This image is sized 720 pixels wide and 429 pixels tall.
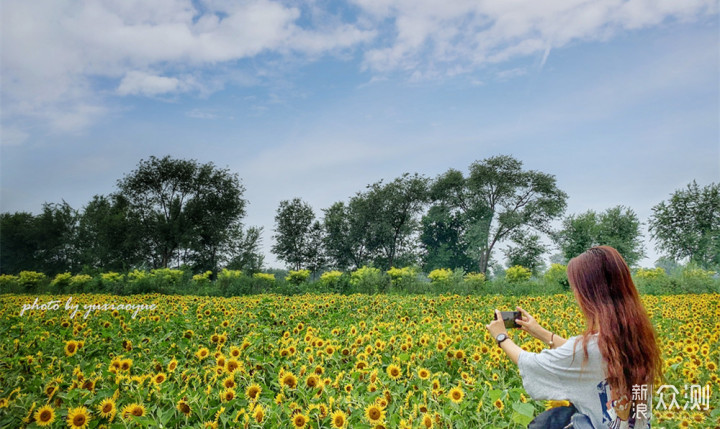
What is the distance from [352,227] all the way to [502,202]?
11288 millimetres

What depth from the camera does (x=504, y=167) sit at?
105 feet

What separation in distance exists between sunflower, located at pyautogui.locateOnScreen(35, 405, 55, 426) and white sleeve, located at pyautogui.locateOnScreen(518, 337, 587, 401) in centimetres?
245

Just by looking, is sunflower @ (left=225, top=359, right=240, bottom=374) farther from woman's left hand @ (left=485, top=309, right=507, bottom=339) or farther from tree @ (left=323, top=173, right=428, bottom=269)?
tree @ (left=323, top=173, right=428, bottom=269)

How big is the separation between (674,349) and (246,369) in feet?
13.4

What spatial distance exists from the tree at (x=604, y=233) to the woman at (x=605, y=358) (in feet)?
90.5

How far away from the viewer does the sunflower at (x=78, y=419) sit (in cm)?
226

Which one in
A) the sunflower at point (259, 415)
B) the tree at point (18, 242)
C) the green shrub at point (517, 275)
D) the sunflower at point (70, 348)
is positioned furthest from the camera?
the tree at point (18, 242)

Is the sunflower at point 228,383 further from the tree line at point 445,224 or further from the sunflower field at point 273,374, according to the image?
the tree line at point 445,224

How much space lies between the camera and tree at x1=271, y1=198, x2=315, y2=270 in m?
33.2

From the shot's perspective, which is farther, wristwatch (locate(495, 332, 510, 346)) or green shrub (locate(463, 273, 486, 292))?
green shrub (locate(463, 273, 486, 292))

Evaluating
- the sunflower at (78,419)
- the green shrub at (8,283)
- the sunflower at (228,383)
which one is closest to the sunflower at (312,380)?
the sunflower at (228,383)

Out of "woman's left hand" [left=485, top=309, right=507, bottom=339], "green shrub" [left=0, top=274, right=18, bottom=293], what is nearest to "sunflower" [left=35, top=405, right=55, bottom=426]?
"woman's left hand" [left=485, top=309, right=507, bottom=339]

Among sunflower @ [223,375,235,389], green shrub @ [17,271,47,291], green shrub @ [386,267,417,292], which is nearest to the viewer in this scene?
sunflower @ [223,375,235,389]

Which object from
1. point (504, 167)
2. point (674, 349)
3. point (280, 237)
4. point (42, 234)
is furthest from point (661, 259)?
point (42, 234)
